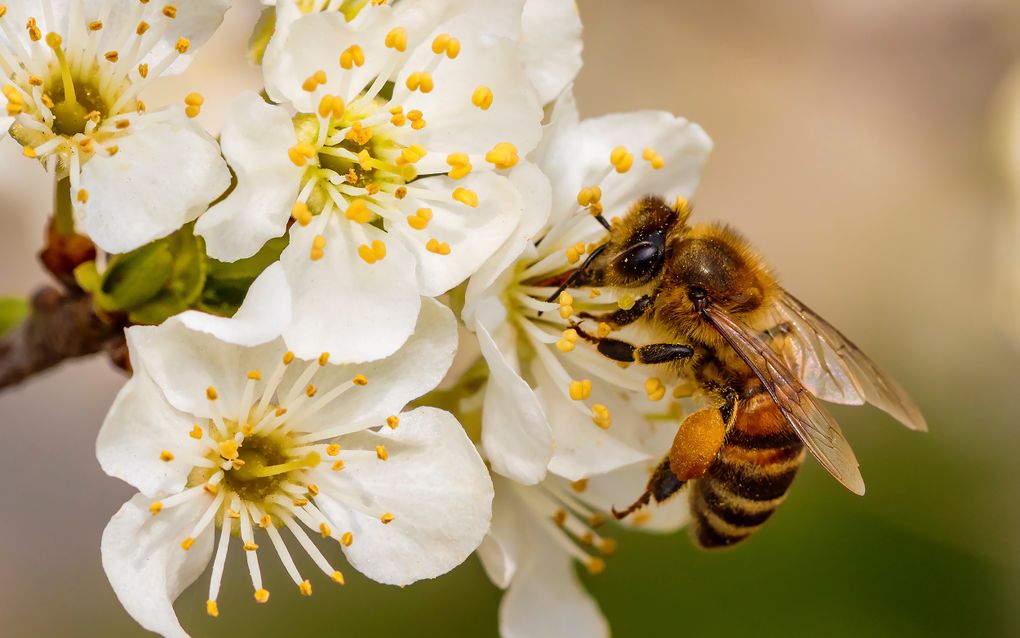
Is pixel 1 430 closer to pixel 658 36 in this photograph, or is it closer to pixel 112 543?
pixel 112 543

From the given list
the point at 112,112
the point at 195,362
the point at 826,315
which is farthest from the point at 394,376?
the point at 826,315

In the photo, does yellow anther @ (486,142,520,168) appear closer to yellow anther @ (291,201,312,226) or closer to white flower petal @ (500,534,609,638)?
yellow anther @ (291,201,312,226)

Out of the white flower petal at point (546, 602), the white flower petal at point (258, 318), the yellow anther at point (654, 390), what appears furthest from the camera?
the white flower petal at point (546, 602)

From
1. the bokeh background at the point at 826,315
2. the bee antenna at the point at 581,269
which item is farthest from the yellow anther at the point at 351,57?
the bokeh background at the point at 826,315

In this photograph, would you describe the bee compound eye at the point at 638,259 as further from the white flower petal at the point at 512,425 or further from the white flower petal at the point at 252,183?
the white flower petal at the point at 252,183

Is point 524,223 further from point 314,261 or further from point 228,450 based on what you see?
point 228,450

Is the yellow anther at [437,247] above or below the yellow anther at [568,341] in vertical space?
above

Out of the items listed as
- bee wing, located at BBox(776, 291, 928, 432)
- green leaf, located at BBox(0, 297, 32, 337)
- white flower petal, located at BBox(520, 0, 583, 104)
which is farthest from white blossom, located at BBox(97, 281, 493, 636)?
green leaf, located at BBox(0, 297, 32, 337)
